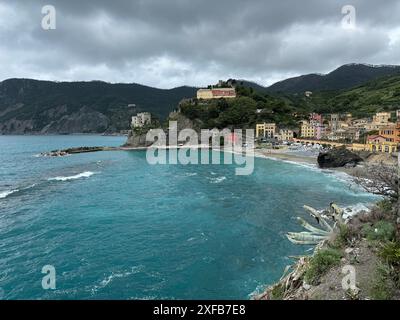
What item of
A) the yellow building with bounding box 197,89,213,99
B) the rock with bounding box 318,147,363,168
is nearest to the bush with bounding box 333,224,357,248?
the rock with bounding box 318,147,363,168

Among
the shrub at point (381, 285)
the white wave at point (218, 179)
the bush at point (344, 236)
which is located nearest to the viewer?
the shrub at point (381, 285)

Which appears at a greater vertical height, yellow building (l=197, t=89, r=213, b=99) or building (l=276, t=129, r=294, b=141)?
yellow building (l=197, t=89, r=213, b=99)

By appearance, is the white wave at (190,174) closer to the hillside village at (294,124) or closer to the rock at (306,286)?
the hillside village at (294,124)

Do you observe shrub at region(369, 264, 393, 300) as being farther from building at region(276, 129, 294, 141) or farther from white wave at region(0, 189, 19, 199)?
building at region(276, 129, 294, 141)

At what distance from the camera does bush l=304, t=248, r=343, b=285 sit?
968 cm

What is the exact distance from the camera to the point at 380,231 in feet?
34.9

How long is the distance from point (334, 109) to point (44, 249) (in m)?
161

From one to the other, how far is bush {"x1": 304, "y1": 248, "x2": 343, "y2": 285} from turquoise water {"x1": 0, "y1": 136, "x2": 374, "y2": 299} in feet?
19.7

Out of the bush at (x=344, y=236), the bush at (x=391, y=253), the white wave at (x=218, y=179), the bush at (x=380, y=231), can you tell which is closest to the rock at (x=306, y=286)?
the bush at (x=391, y=253)

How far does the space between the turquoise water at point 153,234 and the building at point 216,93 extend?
A: 104m

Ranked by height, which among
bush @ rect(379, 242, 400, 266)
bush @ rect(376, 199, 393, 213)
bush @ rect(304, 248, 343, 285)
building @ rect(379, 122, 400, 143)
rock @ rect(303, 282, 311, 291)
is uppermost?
building @ rect(379, 122, 400, 143)

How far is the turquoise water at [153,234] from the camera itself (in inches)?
643

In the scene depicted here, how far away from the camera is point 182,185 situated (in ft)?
147

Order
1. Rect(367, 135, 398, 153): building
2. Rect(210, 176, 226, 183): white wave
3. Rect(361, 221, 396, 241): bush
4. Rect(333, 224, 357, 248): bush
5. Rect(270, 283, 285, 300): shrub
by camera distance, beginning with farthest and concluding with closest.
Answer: Rect(367, 135, 398, 153): building < Rect(210, 176, 226, 183): white wave < Rect(333, 224, 357, 248): bush < Rect(361, 221, 396, 241): bush < Rect(270, 283, 285, 300): shrub
